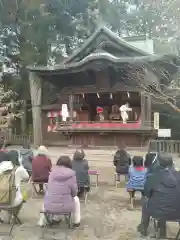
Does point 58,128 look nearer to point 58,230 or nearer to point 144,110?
point 144,110

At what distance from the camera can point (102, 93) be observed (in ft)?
55.8

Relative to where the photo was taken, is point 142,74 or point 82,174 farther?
point 142,74

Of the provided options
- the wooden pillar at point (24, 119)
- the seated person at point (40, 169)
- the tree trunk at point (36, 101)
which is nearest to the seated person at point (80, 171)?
the seated person at point (40, 169)

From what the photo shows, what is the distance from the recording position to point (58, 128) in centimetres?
1628

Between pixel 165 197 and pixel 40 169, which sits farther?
pixel 40 169

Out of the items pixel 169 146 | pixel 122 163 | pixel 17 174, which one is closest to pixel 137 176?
pixel 122 163

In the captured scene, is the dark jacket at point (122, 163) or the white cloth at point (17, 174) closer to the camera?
the white cloth at point (17, 174)

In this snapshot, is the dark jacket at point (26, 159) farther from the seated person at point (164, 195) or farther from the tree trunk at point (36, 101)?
the tree trunk at point (36, 101)

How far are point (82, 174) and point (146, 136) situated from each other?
9.83 metres

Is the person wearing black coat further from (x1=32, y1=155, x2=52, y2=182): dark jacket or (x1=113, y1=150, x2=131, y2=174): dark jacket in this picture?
(x1=32, y1=155, x2=52, y2=182): dark jacket

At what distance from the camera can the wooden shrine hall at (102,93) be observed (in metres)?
15.1

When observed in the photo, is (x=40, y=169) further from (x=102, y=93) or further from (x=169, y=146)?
(x=102, y=93)

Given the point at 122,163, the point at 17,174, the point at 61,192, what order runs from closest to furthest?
the point at 61,192
the point at 17,174
the point at 122,163

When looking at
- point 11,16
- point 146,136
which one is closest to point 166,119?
point 146,136
